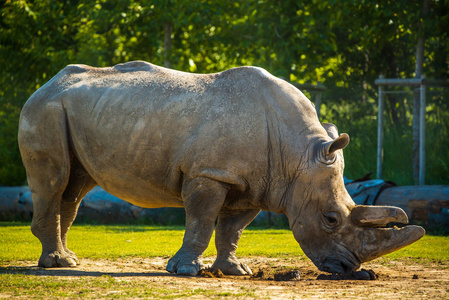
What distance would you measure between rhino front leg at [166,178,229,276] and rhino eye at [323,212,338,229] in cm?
104

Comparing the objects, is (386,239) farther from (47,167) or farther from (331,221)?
(47,167)

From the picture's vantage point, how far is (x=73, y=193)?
25.2 feet

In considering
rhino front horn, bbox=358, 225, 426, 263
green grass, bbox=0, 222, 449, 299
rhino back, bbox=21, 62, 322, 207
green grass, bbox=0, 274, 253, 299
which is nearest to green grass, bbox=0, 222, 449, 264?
green grass, bbox=0, 222, 449, 299

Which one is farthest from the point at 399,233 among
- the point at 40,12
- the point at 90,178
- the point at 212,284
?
the point at 40,12

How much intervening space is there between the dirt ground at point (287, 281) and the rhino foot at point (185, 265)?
0.33 ft

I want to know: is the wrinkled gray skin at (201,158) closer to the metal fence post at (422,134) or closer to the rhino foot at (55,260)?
the rhino foot at (55,260)

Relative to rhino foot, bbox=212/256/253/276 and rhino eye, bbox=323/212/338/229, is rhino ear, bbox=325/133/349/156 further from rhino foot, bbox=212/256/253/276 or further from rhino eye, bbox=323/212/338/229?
rhino foot, bbox=212/256/253/276

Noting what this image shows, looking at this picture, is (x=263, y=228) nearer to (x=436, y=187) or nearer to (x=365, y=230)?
(x=436, y=187)

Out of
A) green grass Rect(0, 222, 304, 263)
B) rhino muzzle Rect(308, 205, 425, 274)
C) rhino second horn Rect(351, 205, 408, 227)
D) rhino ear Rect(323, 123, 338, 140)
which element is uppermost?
rhino ear Rect(323, 123, 338, 140)

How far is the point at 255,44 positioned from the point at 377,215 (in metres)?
10.6

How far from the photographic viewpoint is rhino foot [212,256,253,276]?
712 cm

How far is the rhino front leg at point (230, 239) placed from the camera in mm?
7145

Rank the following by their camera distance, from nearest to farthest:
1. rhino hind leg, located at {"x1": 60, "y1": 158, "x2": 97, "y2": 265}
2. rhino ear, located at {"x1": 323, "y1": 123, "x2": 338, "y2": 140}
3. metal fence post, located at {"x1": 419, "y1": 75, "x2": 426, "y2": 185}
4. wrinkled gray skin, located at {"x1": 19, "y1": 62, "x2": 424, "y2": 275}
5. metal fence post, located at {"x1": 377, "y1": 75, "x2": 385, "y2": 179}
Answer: wrinkled gray skin, located at {"x1": 19, "y1": 62, "x2": 424, "y2": 275} < rhino ear, located at {"x1": 323, "y1": 123, "x2": 338, "y2": 140} < rhino hind leg, located at {"x1": 60, "y1": 158, "x2": 97, "y2": 265} < metal fence post, located at {"x1": 419, "y1": 75, "x2": 426, "y2": 185} < metal fence post, located at {"x1": 377, "y1": 75, "x2": 385, "y2": 179}

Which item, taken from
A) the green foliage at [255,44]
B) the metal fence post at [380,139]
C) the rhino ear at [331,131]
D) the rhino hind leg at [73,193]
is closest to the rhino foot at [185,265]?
the rhino hind leg at [73,193]
